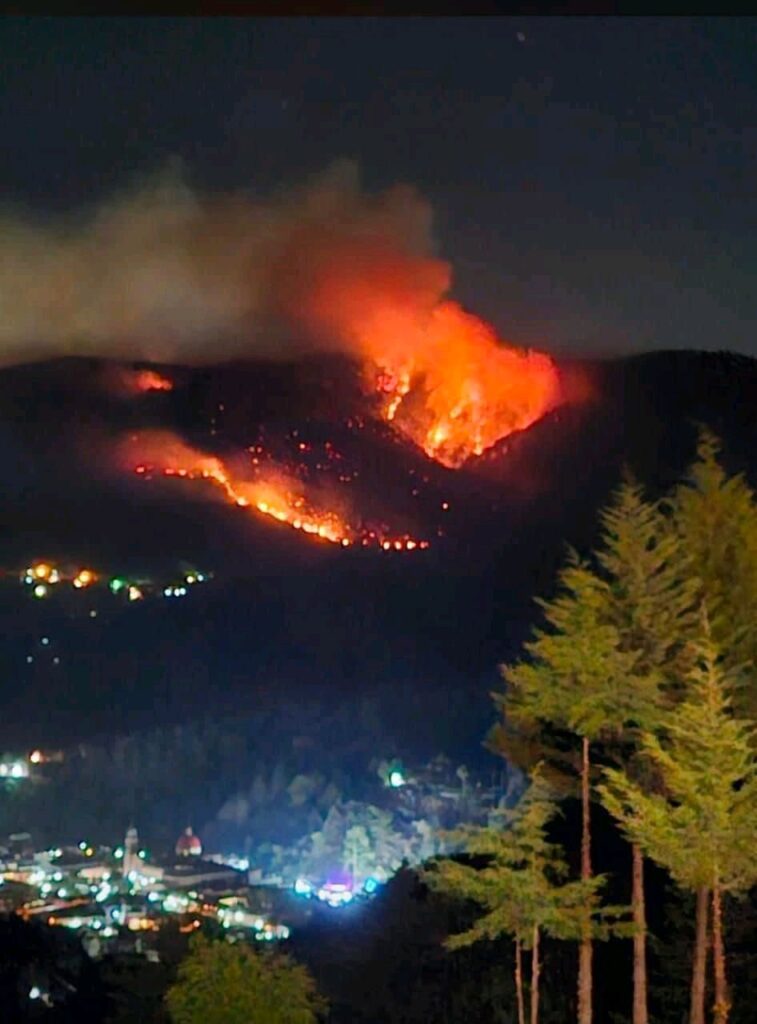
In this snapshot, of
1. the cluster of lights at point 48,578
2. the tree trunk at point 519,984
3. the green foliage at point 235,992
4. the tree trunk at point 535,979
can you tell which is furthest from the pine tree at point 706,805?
the cluster of lights at point 48,578

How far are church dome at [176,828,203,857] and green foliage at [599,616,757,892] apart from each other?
472 cm

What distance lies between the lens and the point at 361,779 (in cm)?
932

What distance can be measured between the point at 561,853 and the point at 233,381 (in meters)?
6.60

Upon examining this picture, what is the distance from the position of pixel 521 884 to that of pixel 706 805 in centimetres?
94

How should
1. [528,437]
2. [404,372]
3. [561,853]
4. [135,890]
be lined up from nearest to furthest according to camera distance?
1. [561,853]
2. [135,890]
3. [404,372]
4. [528,437]

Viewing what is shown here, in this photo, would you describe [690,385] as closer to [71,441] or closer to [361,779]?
[361,779]

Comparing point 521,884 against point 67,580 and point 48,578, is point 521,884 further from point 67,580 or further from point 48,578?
point 48,578

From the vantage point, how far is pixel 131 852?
29.9 feet

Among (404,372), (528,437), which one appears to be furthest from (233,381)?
(528,437)

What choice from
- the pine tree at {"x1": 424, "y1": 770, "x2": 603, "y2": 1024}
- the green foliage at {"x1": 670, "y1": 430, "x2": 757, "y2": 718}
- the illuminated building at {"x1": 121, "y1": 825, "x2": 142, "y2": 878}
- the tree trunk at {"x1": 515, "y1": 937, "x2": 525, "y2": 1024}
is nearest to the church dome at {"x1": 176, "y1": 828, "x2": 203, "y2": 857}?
the illuminated building at {"x1": 121, "y1": 825, "x2": 142, "y2": 878}

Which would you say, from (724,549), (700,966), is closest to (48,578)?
(724,549)

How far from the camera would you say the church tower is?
29.0 feet

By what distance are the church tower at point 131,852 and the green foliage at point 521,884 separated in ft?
12.7

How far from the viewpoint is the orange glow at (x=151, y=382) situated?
1047 centimetres
